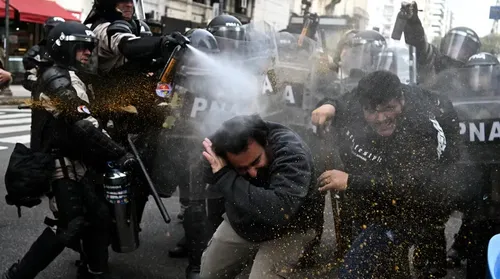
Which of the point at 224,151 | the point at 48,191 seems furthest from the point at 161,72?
the point at 224,151

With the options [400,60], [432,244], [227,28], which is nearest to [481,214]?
[432,244]

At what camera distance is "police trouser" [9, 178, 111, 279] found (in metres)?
3.09

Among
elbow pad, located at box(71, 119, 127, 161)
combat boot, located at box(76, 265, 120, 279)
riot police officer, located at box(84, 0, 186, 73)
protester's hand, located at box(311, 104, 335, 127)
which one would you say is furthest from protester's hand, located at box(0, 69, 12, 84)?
protester's hand, located at box(311, 104, 335, 127)

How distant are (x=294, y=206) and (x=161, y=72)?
1.55m

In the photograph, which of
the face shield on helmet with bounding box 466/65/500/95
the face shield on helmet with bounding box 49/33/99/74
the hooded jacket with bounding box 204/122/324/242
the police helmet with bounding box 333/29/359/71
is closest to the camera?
the hooded jacket with bounding box 204/122/324/242

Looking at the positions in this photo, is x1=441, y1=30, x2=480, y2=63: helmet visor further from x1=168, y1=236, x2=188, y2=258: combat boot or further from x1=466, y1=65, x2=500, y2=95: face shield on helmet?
x1=168, y1=236, x2=188, y2=258: combat boot

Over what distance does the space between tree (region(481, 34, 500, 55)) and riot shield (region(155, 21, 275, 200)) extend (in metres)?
1.27

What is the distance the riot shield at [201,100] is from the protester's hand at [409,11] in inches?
33.4

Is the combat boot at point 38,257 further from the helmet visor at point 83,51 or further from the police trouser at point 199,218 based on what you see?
the helmet visor at point 83,51

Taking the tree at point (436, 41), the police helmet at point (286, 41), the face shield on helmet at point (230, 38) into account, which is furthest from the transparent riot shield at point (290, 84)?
the tree at point (436, 41)

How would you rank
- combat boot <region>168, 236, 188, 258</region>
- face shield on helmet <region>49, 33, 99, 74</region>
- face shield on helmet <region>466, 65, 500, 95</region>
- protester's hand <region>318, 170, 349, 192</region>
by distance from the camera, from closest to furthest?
protester's hand <region>318, 170, 349, 192</region>
face shield on helmet <region>49, 33, 99, 74</region>
face shield on helmet <region>466, 65, 500, 95</region>
combat boot <region>168, 236, 188, 258</region>

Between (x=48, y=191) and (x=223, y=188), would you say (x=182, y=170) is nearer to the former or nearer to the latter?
(x=48, y=191)

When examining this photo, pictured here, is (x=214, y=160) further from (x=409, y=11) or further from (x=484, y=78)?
(x=484, y=78)

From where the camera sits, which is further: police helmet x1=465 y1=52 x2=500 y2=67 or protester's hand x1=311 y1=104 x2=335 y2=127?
police helmet x1=465 y1=52 x2=500 y2=67
